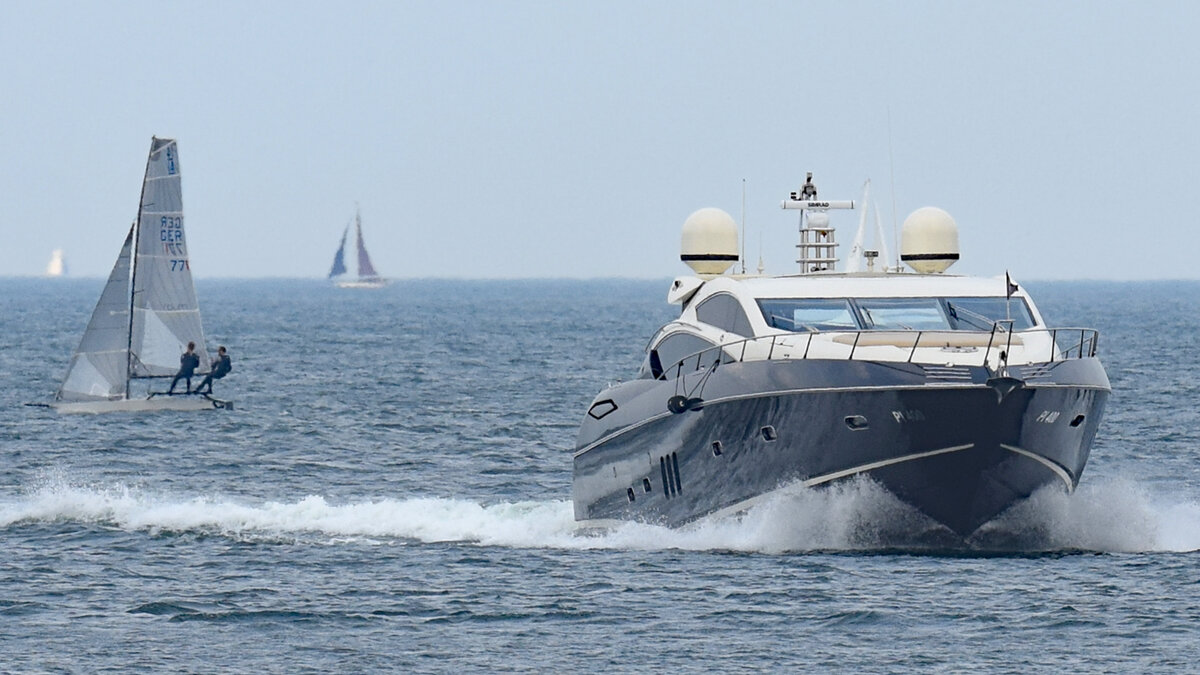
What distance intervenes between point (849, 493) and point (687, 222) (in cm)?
776

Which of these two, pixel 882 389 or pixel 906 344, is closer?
pixel 882 389

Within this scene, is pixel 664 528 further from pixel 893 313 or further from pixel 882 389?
pixel 882 389

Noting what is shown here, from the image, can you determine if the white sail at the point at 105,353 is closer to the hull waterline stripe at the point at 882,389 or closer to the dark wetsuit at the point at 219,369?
the dark wetsuit at the point at 219,369

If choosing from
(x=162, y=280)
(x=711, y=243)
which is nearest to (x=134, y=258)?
(x=162, y=280)

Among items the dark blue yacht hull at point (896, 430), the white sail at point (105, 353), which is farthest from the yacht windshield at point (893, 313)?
the white sail at point (105, 353)

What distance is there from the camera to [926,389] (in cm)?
2202

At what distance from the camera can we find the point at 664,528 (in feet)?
83.9

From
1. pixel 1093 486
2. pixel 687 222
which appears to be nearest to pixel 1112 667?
pixel 1093 486

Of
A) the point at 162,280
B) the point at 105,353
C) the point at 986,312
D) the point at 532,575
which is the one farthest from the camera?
the point at 162,280

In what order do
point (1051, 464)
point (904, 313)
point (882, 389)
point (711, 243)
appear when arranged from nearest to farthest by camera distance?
point (882, 389) < point (1051, 464) < point (904, 313) < point (711, 243)

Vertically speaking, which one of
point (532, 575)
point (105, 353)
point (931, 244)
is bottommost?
point (532, 575)

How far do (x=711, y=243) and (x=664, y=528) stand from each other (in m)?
5.46

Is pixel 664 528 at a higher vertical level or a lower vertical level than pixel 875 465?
lower

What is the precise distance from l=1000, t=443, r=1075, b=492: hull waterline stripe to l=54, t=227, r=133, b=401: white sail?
34.1 metres
